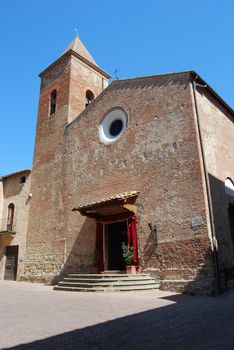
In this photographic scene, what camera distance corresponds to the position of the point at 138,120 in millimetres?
12867

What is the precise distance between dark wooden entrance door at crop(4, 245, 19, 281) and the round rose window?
8.42 metres

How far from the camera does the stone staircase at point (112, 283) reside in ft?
31.7

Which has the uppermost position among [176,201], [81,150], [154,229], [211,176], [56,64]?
[56,64]

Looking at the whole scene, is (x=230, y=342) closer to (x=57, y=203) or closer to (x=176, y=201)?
(x=176, y=201)

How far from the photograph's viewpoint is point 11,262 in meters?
17.7

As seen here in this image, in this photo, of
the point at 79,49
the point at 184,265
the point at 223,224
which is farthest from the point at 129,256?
the point at 79,49

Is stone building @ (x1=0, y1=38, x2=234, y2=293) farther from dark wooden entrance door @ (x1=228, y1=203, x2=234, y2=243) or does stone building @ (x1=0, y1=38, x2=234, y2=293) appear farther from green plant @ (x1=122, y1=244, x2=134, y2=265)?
green plant @ (x1=122, y1=244, x2=134, y2=265)

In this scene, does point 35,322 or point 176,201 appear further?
point 176,201

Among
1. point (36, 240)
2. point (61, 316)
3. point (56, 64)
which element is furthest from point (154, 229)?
point (56, 64)

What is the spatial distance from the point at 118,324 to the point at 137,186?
727cm

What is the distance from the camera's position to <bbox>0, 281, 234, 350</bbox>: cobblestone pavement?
410cm

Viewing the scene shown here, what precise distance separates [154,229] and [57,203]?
6418 millimetres

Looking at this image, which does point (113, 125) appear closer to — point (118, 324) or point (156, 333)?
point (118, 324)

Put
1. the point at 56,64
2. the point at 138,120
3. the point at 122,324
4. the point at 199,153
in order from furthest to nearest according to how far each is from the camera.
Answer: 1. the point at 56,64
2. the point at 138,120
3. the point at 199,153
4. the point at 122,324
